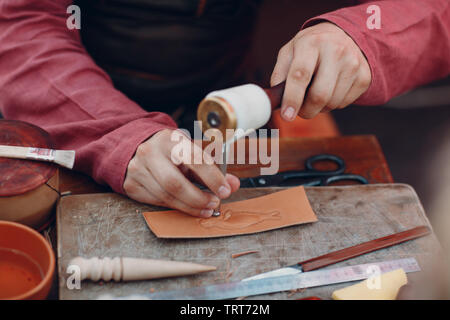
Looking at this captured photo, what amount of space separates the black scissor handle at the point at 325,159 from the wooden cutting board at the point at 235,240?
9cm

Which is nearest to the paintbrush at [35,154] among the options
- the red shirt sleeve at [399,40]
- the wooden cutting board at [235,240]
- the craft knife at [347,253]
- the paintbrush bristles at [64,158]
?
the paintbrush bristles at [64,158]

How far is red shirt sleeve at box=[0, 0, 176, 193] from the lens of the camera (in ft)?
2.63

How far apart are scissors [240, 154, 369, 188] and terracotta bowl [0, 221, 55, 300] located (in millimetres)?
401

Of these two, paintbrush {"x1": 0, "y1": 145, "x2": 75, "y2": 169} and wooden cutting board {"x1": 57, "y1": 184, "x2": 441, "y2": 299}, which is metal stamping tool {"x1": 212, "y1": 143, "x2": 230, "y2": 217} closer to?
wooden cutting board {"x1": 57, "y1": 184, "x2": 441, "y2": 299}

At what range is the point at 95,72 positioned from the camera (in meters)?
0.91

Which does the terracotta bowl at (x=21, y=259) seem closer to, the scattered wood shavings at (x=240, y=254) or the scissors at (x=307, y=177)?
the scattered wood shavings at (x=240, y=254)

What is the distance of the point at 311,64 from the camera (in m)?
0.71

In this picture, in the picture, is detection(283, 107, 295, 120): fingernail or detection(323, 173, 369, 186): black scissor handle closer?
detection(283, 107, 295, 120): fingernail

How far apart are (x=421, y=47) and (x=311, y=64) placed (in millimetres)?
339

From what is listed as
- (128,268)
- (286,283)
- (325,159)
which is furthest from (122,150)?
(325,159)

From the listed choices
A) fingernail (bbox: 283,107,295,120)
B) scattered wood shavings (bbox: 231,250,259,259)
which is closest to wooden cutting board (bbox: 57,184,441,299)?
scattered wood shavings (bbox: 231,250,259,259)

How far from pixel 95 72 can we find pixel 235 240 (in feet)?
1.49

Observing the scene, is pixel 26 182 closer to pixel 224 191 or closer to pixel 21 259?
pixel 21 259
